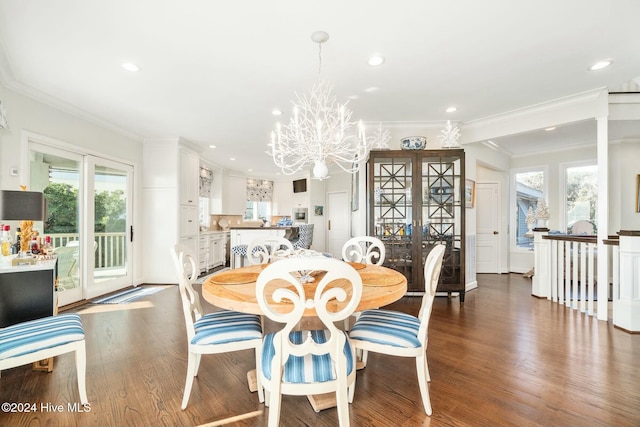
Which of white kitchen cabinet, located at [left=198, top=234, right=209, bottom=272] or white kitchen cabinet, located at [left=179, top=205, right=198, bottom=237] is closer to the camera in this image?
white kitchen cabinet, located at [left=179, top=205, right=198, bottom=237]

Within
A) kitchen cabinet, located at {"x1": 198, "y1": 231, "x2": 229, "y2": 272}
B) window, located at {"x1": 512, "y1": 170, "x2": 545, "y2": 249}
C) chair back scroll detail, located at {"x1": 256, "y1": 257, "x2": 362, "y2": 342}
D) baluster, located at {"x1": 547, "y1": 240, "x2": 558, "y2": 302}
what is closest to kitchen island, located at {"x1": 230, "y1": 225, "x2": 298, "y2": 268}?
kitchen cabinet, located at {"x1": 198, "y1": 231, "x2": 229, "y2": 272}

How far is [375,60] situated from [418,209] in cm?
207

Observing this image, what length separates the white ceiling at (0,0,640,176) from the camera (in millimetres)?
1879

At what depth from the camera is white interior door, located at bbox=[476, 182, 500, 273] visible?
5.74m

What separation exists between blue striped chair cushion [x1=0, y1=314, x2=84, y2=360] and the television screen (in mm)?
6491

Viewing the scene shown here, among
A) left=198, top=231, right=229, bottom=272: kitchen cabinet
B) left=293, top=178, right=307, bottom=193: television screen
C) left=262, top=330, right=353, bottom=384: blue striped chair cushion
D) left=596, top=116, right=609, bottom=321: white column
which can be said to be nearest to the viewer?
left=262, top=330, right=353, bottom=384: blue striped chair cushion

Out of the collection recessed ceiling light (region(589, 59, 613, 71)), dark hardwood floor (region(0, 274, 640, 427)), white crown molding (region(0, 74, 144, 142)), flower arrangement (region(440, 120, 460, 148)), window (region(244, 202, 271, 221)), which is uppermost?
recessed ceiling light (region(589, 59, 613, 71))

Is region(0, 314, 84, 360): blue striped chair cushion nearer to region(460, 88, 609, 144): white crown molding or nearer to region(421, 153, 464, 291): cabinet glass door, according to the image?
region(421, 153, 464, 291): cabinet glass door

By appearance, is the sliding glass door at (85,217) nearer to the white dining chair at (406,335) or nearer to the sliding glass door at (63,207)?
the sliding glass door at (63,207)

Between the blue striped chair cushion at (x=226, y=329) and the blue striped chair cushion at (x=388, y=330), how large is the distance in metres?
0.64

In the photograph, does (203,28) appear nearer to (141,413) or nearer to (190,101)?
(190,101)

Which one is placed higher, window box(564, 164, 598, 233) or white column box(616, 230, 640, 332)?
window box(564, 164, 598, 233)

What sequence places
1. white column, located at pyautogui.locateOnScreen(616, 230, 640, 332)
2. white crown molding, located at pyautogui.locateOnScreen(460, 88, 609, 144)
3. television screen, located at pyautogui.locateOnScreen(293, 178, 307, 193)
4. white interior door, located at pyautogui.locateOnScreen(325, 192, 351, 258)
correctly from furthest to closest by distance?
1. television screen, located at pyautogui.locateOnScreen(293, 178, 307, 193)
2. white interior door, located at pyautogui.locateOnScreen(325, 192, 351, 258)
3. white crown molding, located at pyautogui.locateOnScreen(460, 88, 609, 144)
4. white column, located at pyautogui.locateOnScreen(616, 230, 640, 332)

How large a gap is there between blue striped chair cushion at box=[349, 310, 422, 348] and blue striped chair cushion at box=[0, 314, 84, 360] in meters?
1.75
